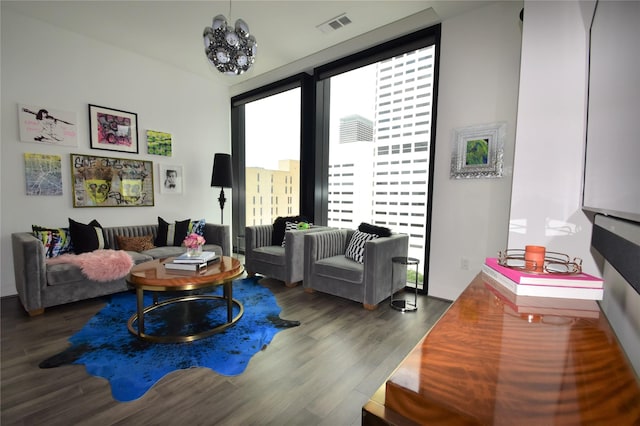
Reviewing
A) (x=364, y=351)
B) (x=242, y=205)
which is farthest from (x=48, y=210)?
(x=364, y=351)

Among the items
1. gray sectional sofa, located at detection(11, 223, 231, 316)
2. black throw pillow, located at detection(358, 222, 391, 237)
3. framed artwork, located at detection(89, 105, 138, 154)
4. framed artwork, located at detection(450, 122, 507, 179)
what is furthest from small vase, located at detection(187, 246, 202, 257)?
framed artwork, located at detection(450, 122, 507, 179)

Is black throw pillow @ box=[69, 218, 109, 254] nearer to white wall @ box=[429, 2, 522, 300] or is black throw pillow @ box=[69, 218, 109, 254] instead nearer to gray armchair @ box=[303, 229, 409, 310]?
gray armchair @ box=[303, 229, 409, 310]

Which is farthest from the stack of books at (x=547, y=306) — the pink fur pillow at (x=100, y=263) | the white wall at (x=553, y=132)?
the pink fur pillow at (x=100, y=263)

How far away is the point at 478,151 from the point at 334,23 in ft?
6.76

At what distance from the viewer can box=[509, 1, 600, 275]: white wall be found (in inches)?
51.7

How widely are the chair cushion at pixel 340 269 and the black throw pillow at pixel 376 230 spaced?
0.41 metres

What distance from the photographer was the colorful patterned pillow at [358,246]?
3.01m

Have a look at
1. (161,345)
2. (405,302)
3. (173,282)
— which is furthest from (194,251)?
(405,302)

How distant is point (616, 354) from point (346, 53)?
379 centimetres

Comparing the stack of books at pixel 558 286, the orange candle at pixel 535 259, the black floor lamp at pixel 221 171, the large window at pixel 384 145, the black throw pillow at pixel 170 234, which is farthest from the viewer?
the black floor lamp at pixel 221 171

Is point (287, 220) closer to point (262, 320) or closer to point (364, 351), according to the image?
point (262, 320)

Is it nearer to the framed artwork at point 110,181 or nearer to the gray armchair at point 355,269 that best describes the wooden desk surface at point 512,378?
the gray armchair at point 355,269

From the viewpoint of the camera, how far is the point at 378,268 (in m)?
2.70

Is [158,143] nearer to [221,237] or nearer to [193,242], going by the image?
[221,237]
